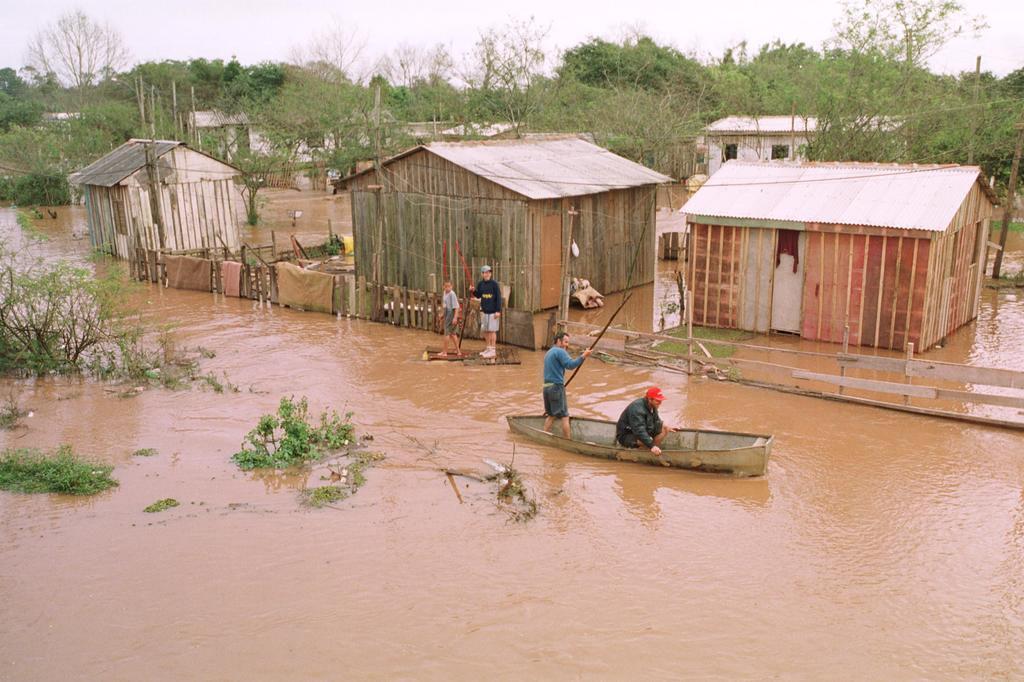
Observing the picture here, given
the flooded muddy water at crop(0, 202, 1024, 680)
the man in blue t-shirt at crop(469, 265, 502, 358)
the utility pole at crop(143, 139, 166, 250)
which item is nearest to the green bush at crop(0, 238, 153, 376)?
the flooded muddy water at crop(0, 202, 1024, 680)

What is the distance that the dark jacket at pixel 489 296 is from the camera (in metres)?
17.5

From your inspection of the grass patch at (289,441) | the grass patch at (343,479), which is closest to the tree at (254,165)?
the grass patch at (289,441)

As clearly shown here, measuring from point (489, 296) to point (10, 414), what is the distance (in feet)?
28.3

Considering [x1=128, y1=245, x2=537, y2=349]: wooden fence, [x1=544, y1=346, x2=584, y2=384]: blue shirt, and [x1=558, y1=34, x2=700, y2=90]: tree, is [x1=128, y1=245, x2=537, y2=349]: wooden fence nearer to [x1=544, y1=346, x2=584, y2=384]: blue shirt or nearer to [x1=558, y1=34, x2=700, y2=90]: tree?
[x1=544, y1=346, x2=584, y2=384]: blue shirt

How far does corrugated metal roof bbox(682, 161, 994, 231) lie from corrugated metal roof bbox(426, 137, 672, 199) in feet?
9.49

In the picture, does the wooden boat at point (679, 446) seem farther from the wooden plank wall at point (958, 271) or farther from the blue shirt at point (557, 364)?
the wooden plank wall at point (958, 271)

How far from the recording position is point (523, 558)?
31.5 feet

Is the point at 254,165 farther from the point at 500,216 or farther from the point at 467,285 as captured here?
the point at 500,216

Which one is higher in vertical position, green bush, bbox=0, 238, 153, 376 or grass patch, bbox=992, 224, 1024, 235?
grass patch, bbox=992, 224, 1024, 235

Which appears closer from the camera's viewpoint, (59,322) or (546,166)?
(59,322)

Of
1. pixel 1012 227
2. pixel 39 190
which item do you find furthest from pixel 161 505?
pixel 39 190

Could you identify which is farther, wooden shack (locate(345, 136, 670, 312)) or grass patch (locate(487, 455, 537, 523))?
wooden shack (locate(345, 136, 670, 312))

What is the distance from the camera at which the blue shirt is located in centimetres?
1245

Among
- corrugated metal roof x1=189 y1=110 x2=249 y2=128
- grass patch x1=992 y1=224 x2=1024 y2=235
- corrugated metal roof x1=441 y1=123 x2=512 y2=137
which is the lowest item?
grass patch x1=992 y1=224 x2=1024 y2=235
